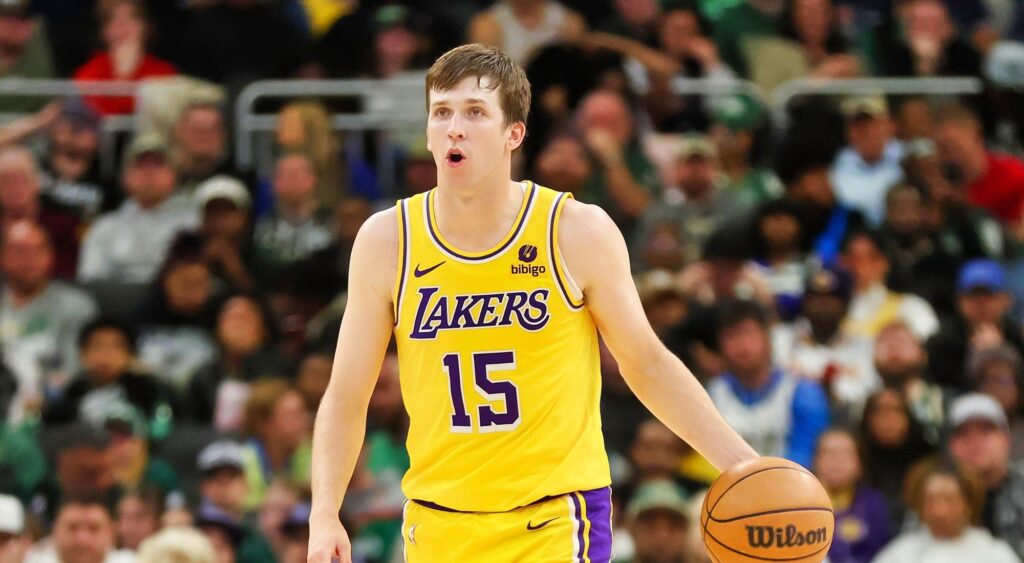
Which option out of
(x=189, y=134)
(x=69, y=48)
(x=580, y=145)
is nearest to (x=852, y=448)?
(x=580, y=145)

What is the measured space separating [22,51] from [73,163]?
55.6 inches

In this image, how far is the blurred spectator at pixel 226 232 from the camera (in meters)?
11.7

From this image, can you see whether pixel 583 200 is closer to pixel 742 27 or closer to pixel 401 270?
pixel 742 27

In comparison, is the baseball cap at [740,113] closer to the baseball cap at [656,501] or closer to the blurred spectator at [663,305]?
the blurred spectator at [663,305]

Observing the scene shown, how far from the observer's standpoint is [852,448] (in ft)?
33.4

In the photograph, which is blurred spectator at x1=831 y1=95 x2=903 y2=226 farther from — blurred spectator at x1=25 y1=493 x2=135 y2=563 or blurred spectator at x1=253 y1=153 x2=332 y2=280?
blurred spectator at x1=25 y1=493 x2=135 y2=563

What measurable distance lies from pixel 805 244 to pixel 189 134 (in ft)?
14.6

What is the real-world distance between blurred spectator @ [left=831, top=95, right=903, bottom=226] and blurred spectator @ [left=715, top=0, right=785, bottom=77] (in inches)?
53.7

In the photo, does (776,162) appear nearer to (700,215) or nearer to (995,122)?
(700,215)

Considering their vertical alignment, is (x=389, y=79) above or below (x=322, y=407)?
above

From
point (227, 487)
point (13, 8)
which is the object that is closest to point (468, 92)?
point (227, 487)

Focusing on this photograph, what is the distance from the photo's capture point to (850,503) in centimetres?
1016

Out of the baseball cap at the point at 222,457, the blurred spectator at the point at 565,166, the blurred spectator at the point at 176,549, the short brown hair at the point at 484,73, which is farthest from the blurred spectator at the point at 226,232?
the short brown hair at the point at 484,73

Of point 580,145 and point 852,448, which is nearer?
point 852,448
